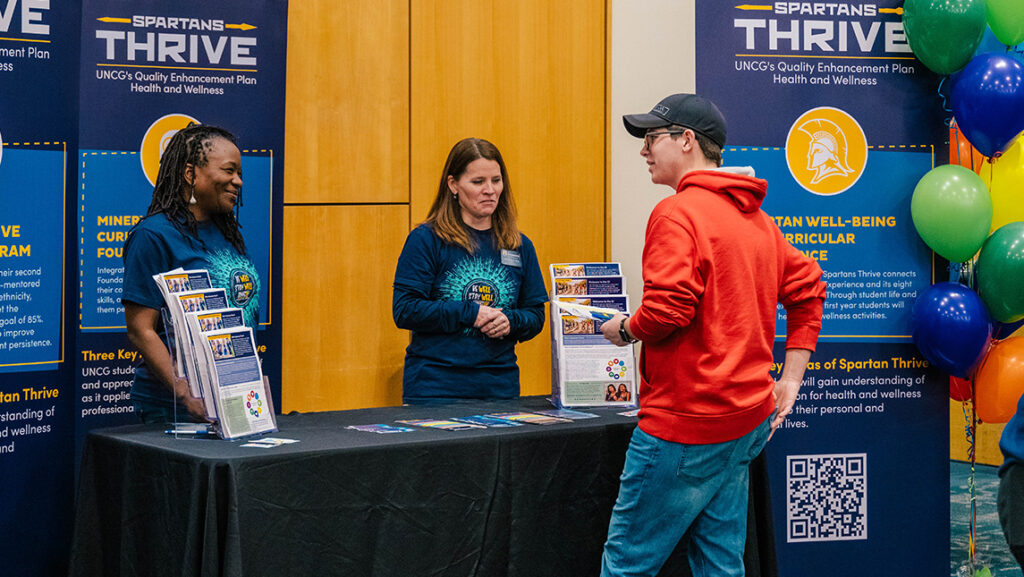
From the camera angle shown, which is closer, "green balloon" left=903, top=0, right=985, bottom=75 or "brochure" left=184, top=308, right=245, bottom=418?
"brochure" left=184, top=308, right=245, bottom=418

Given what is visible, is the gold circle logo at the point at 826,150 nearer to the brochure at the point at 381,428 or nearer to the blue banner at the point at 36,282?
the brochure at the point at 381,428

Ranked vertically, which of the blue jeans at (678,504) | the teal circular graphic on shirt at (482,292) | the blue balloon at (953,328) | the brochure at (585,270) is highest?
the brochure at (585,270)

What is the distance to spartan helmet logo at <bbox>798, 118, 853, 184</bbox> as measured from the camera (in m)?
3.52

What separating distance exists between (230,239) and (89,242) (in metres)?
0.88

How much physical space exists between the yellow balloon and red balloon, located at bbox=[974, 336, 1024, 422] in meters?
0.42

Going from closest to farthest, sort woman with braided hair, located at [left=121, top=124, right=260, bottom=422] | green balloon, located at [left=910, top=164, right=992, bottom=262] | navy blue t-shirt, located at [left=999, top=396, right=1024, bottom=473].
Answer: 1. navy blue t-shirt, located at [left=999, top=396, right=1024, bottom=473]
2. woman with braided hair, located at [left=121, top=124, right=260, bottom=422]
3. green balloon, located at [left=910, top=164, right=992, bottom=262]

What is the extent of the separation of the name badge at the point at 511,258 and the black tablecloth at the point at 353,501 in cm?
60

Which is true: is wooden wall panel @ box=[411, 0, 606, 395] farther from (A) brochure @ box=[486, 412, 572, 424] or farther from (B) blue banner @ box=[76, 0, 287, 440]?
(A) brochure @ box=[486, 412, 572, 424]

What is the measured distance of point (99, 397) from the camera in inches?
134

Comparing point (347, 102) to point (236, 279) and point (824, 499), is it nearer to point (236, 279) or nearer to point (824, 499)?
point (236, 279)

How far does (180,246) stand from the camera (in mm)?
2596

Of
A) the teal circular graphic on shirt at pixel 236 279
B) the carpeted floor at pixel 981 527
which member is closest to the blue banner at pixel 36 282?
the teal circular graphic on shirt at pixel 236 279

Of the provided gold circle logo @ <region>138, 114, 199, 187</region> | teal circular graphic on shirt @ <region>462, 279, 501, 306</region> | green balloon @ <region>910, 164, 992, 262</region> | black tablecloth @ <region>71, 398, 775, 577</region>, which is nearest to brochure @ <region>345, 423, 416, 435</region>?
black tablecloth @ <region>71, 398, 775, 577</region>

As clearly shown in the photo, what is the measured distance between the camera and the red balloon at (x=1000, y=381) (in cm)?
323
